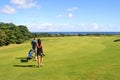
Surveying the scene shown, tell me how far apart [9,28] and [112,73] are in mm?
84068

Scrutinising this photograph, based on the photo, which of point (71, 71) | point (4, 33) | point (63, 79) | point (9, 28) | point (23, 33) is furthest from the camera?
point (23, 33)

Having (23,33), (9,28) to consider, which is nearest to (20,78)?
(9,28)

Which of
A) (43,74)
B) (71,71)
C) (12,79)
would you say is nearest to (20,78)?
(12,79)

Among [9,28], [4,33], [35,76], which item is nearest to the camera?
[35,76]

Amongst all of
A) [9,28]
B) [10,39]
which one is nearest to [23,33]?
[9,28]

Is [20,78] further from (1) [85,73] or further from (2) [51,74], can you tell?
(1) [85,73]

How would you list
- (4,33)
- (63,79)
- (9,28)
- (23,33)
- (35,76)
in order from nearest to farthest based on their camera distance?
1. (63,79)
2. (35,76)
3. (4,33)
4. (9,28)
5. (23,33)

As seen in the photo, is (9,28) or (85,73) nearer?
(85,73)

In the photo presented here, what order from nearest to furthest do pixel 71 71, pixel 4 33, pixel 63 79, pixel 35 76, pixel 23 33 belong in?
1. pixel 63 79
2. pixel 35 76
3. pixel 71 71
4. pixel 4 33
5. pixel 23 33

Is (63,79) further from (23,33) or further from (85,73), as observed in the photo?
(23,33)

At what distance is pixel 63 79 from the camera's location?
53.7 ft

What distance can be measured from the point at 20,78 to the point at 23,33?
9155 centimetres

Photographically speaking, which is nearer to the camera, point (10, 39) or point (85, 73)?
point (85, 73)

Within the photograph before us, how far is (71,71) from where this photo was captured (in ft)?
62.6
